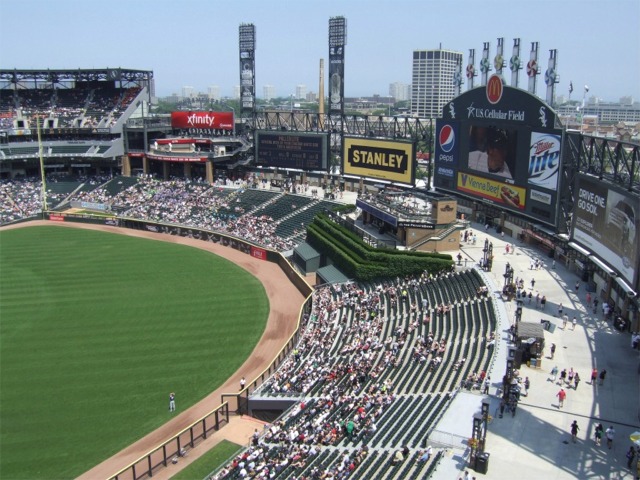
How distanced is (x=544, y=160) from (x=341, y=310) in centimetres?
1727

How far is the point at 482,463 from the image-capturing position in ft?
60.6

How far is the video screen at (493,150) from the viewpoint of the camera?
45.2m

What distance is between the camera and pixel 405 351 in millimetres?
29766

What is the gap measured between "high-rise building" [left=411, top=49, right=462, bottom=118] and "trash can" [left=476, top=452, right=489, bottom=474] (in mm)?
158216

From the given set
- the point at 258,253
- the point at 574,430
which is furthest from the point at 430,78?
the point at 574,430

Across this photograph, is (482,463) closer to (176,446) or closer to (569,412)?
(569,412)

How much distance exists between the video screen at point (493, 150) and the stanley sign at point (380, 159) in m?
9.34

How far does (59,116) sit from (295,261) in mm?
49279

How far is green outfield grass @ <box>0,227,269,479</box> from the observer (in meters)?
24.9

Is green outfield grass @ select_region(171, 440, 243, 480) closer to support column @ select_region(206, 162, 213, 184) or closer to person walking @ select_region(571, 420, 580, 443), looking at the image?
person walking @ select_region(571, 420, 580, 443)

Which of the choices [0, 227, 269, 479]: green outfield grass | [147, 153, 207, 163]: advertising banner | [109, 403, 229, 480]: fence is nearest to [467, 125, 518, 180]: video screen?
[0, 227, 269, 479]: green outfield grass

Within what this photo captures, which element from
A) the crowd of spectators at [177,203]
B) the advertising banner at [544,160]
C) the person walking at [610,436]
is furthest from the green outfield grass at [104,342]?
the advertising banner at [544,160]

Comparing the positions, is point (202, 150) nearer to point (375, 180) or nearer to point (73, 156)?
point (73, 156)

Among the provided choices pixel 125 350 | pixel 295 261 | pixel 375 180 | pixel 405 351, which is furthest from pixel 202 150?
pixel 405 351
